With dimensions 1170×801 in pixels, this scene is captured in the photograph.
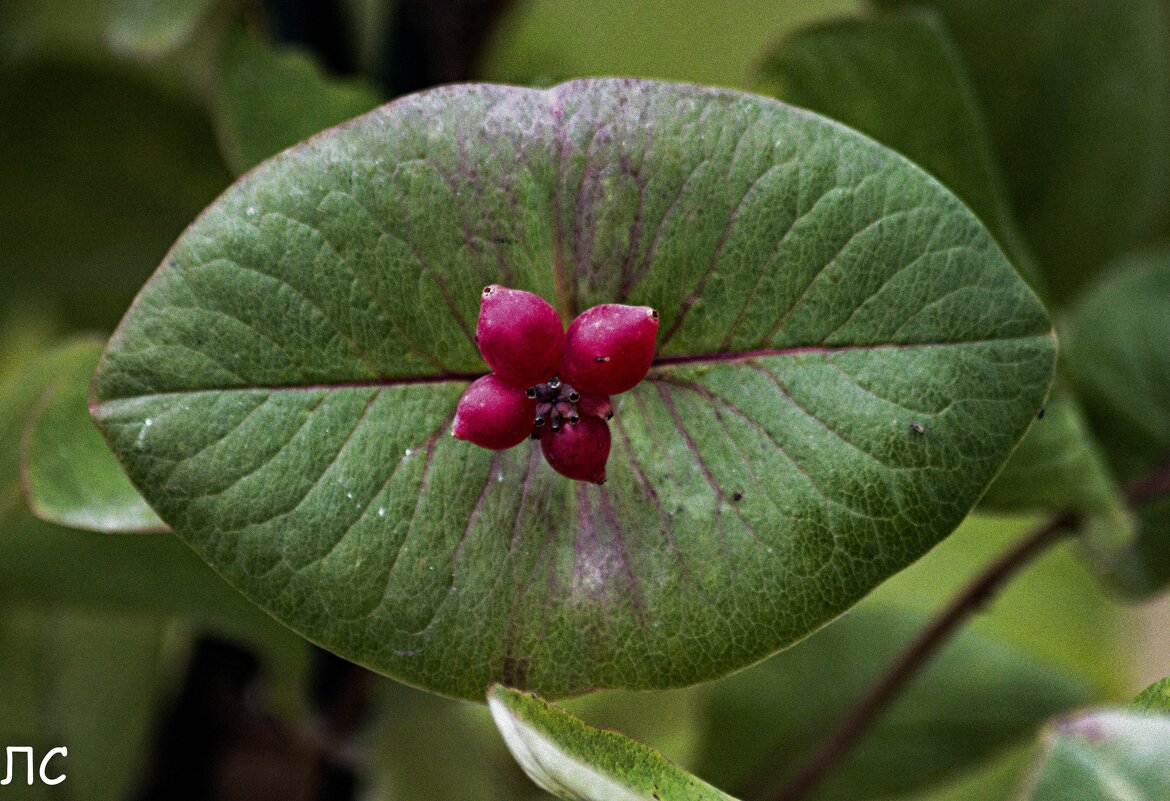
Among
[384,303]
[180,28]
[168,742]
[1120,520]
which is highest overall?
[180,28]

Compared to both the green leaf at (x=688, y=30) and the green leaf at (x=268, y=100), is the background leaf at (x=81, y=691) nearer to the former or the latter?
the green leaf at (x=268, y=100)

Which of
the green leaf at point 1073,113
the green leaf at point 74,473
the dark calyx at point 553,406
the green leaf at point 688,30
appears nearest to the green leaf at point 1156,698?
the dark calyx at point 553,406

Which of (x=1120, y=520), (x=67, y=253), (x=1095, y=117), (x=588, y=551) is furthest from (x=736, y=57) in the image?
(x=588, y=551)

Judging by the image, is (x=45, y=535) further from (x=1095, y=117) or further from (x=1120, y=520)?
(x=1095, y=117)

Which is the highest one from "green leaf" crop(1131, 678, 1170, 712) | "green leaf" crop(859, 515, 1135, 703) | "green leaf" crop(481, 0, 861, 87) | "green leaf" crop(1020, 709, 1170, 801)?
"green leaf" crop(481, 0, 861, 87)

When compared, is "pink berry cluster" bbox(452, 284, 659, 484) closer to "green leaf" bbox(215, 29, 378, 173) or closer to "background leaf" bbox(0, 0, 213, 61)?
"green leaf" bbox(215, 29, 378, 173)

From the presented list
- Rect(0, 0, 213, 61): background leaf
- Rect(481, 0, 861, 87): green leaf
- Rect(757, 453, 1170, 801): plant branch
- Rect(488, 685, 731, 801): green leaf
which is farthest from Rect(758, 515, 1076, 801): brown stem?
Rect(481, 0, 861, 87): green leaf

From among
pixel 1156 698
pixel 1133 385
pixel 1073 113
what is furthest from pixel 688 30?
pixel 1156 698
